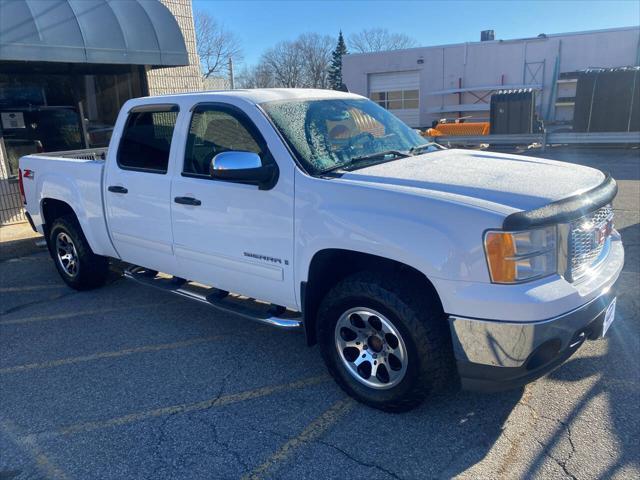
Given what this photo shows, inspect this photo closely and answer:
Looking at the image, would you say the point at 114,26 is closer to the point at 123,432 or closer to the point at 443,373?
the point at 123,432

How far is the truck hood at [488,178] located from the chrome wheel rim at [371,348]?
0.81 metres

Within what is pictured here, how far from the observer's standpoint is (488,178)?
3.15m

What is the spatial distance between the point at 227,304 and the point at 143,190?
1274mm

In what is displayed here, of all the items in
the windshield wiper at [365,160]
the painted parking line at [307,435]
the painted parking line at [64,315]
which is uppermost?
the windshield wiper at [365,160]

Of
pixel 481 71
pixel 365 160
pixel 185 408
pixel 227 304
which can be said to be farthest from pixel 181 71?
pixel 481 71

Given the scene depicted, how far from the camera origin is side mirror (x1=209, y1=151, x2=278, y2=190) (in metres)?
3.38

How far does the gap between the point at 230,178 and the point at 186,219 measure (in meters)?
0.78

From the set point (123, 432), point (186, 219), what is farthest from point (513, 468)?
point (186, 219)

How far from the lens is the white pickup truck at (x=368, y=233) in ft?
8.74

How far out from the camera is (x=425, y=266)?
9.08ft

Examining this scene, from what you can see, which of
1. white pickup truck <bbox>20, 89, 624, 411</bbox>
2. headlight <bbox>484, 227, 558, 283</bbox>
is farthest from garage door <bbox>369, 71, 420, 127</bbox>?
headlight <bbox>484, 227, 558, 283</bbox>

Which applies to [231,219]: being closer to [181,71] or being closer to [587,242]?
[587,242]

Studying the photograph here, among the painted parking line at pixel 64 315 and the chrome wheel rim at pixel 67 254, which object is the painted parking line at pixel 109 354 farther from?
the chrome wheel rim at pixel 67 254

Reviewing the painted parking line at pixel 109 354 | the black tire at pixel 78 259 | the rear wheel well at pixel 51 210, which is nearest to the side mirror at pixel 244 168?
the painted parking line at pixel 109 354
